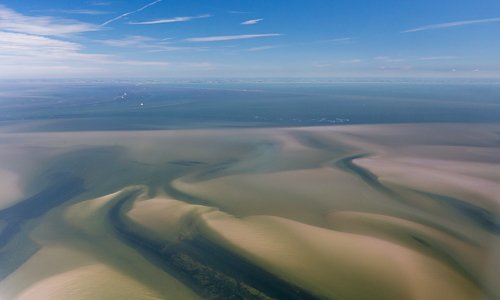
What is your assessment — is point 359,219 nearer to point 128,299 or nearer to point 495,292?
point 495,292

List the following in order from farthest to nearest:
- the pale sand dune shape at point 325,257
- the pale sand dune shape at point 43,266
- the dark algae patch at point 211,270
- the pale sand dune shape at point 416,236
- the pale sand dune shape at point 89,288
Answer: the pale sand dune shape at point 416,236 < the pale sand dune shape at point 43,266 < the dark algae patch at point 211,270 < the pale sand dune shape at point 325,257 < the pale sand dune shape at point 89,288

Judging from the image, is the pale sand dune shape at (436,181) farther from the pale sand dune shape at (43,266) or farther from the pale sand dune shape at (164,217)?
the pale sand dune shape at (43,266)

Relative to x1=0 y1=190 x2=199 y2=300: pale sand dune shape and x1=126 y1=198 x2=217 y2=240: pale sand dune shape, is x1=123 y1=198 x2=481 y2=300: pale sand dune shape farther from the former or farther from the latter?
x1=0 y1=190 x2=199 y2=300: pale sand dune shape

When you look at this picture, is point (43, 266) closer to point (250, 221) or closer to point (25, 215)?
point (25, 215)

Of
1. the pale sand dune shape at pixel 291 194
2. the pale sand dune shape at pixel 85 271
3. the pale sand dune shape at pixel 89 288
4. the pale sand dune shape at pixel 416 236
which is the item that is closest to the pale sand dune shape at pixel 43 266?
the pale sand dune shape at pixel 85 271

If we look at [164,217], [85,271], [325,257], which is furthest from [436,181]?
[85,271]
